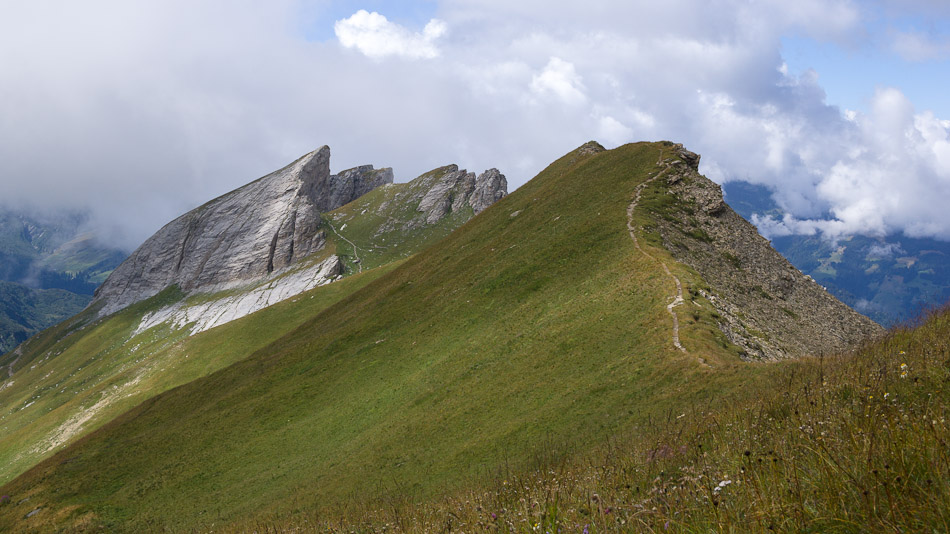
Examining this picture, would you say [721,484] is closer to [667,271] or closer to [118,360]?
[667,271]

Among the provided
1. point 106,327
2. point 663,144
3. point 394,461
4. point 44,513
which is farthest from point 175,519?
point 106,327

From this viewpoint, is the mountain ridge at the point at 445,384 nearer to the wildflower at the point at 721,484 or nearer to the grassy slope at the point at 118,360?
the wildflower at the point at 721,484

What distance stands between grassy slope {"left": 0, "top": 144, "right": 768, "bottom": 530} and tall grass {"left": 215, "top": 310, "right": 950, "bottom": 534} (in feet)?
43.4

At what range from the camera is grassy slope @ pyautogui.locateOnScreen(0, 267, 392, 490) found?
304 ft

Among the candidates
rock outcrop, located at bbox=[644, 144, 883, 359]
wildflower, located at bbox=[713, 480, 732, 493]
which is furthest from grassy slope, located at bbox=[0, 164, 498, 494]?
wildflower, located at bbox=[713, 480, 732, 493]

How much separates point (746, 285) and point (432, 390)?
2856 cm

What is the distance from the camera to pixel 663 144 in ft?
252

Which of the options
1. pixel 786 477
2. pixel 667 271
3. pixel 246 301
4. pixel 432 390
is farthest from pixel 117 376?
pixel 786 477

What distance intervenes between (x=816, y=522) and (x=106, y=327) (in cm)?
21404

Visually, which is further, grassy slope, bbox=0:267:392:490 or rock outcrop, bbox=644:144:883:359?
grassy slope, bbox=0:267:392:490

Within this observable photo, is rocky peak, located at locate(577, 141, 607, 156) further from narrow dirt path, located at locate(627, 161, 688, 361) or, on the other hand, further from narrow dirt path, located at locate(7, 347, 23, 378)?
narrow dirt path, located at locate(7, 347, 23, 378)

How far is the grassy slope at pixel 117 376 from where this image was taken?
92.8m

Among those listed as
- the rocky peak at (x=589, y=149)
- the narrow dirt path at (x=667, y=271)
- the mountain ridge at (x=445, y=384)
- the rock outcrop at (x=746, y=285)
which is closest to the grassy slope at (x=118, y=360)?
the mountain ridge at (x=445, y=384)

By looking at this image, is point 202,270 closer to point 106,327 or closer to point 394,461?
point 106,327
